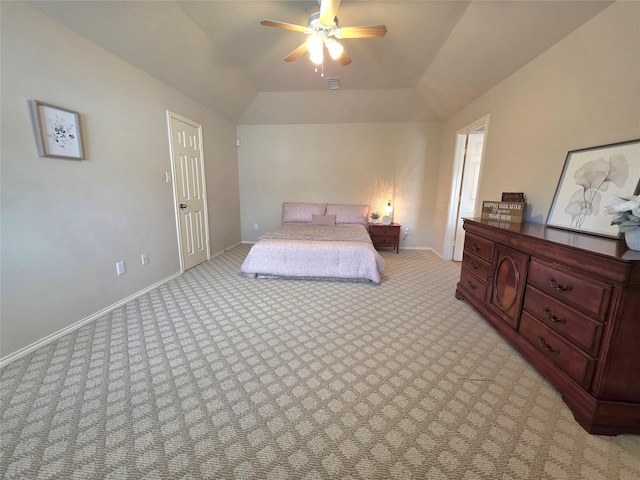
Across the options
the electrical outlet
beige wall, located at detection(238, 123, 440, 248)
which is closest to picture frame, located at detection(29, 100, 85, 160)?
the electrical outlet

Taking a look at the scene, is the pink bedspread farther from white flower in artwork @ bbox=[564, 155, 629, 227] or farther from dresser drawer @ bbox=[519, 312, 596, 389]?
white flower in artwork @ bbox=[564, 155, 629, 227]

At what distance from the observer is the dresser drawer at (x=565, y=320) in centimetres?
128

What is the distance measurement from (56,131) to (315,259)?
2.61 metres

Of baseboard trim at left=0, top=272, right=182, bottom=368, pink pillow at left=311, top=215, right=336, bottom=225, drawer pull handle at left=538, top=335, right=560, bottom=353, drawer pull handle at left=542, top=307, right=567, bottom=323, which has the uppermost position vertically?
pink pillow at left=311, top=215, right=336, bottom=225

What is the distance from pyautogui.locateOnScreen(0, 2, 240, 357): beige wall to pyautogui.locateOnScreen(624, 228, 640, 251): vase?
3.70 meters

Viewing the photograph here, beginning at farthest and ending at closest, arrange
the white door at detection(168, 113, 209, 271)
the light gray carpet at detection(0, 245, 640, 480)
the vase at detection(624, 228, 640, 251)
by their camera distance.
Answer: the white door at detection(168, 113, 209, 271) → the vase at detection(624, 228, 640, 251) → the light gray carpet at detection(0, 245, 640, 480)

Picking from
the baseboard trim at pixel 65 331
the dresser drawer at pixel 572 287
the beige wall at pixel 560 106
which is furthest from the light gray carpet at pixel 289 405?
the beige wall at pixel 560 106

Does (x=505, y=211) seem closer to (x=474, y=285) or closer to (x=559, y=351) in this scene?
(x=474, y=285)

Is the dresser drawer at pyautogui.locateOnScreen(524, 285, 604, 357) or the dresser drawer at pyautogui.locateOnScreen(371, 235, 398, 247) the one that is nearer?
the dresser drawer at pyautogui.locateOnScreen(524, 285, 604, 357)

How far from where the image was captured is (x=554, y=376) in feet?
4.91

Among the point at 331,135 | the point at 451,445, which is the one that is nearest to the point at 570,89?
the point at 451,445

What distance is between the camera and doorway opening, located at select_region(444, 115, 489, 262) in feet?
12.8

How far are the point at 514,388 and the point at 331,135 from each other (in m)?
4.63

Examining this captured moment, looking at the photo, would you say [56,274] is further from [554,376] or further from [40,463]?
[554,376]
